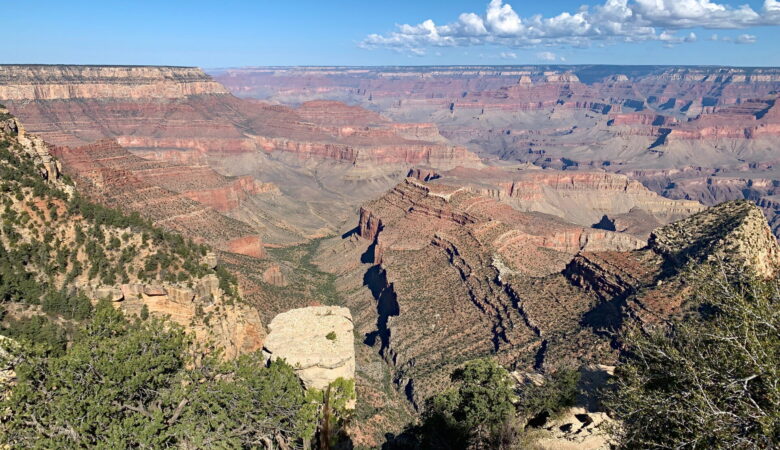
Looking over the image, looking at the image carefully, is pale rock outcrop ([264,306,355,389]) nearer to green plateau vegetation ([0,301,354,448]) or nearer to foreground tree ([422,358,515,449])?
green plateau vegetation ([0,301,354,448])

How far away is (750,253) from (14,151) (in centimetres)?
6189

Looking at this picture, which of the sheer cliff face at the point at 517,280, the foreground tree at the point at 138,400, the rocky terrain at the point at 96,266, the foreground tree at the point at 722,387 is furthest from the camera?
the sheer cliff face at the point at 517,280

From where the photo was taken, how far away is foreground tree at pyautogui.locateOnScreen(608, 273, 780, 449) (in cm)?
1505

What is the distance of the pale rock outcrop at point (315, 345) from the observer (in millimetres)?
31047

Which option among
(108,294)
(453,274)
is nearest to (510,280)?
(453,274)

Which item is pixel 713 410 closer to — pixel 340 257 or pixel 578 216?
pixel 340 257

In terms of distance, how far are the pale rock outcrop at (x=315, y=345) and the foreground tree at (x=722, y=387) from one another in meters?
16.5

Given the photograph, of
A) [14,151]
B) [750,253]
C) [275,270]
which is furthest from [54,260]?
[750,253]

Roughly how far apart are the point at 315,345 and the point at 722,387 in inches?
875

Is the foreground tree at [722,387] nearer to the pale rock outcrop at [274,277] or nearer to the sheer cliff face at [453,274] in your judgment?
the sheer cliff face at [453,274]

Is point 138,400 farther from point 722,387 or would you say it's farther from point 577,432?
point 577,432

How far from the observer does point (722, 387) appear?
16.7 meters

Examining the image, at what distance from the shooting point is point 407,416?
173 ft

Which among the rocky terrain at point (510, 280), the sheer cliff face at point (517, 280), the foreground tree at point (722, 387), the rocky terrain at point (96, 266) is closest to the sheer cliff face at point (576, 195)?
the rocky terrain at point (510, 280)
